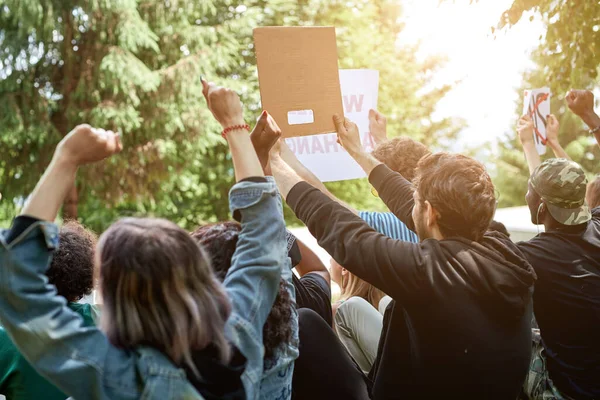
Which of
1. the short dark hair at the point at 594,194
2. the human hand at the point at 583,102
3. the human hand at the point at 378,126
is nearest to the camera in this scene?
the human hand at the point at 378,126

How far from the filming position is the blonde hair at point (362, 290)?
3004mm

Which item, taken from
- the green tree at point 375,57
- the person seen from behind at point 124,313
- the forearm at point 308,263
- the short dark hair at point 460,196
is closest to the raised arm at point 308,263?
the forearm at point 308,263

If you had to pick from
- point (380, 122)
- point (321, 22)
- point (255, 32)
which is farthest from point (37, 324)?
point (321, 22)

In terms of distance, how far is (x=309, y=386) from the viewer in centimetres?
195

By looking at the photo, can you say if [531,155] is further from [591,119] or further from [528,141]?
[591,119]

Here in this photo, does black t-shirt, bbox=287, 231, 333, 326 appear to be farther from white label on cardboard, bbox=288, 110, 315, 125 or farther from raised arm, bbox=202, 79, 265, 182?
raised arm, bbox=202, 79, 265, 182

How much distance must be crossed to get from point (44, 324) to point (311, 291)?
1120 millimetres

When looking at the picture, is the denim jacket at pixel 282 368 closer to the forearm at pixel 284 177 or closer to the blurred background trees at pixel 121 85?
the forearm at pixel 284 177

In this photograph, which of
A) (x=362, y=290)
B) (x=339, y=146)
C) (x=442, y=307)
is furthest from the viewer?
(x=339, y=146)

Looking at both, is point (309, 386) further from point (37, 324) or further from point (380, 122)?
point (380, 122)

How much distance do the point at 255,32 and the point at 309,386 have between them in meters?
1.40

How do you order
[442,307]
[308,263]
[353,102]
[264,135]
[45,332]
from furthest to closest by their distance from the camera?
1. [353,102]
2. [308,263]
3. [264,135]
4. [442,307]
5. [45,332]

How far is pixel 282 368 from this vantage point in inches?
67.4

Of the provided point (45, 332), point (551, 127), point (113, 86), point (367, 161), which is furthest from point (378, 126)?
point (113, 86)
